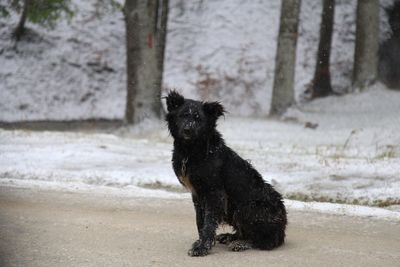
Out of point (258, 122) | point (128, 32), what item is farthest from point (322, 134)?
point (128, 32)

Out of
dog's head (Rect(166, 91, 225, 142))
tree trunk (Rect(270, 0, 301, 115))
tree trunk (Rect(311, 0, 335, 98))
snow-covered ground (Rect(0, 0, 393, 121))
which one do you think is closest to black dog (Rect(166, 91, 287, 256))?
dog's head (Rect(166, 91, 225, 142))

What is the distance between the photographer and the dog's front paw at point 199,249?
7.01 meters

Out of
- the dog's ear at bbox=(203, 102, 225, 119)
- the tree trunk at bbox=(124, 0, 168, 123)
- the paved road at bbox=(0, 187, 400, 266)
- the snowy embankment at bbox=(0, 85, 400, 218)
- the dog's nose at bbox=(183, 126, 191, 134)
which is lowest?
the paved road at bbox=(0, 187, 400, 266)

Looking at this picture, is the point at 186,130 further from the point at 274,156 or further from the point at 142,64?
the point at 142,64

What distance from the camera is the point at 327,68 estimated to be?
27.0 metres

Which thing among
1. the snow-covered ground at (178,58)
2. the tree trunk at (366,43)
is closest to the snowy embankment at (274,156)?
the tree trunk at (366,43)

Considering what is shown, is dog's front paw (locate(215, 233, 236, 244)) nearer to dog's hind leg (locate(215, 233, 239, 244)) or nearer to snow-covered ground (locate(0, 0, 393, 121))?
dog's hind leg (locate(215, 233, 239, 244))

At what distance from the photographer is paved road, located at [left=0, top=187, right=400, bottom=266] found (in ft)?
22.3

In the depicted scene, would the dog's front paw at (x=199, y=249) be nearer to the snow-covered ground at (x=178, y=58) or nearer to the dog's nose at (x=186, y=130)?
the dog's nose at (x=186, y=130)

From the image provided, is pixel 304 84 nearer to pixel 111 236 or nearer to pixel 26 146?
pixel 26 146

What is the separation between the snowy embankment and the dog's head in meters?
2.75

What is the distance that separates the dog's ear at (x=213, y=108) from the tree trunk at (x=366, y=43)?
17.6 meters

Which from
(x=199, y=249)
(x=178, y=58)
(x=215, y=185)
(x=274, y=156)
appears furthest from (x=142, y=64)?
(x=199, y=249)

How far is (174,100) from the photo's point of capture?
24.0ft
